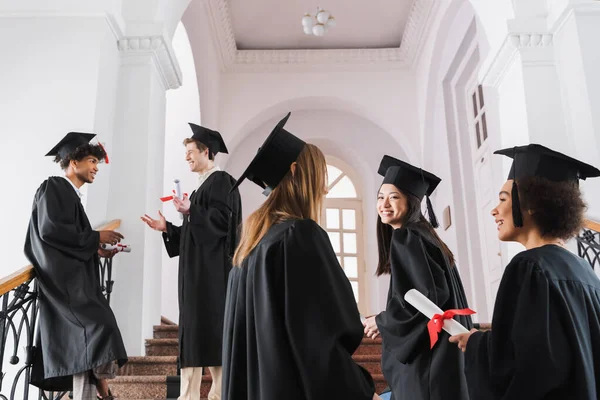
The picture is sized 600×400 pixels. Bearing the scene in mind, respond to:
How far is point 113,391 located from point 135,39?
314 cm

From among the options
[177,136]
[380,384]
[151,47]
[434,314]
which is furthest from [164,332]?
[177,136]

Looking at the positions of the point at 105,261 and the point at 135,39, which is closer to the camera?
the point at 105,261

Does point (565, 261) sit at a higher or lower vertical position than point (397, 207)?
lower

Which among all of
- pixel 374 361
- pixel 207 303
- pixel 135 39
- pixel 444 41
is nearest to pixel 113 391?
pixel 207 303

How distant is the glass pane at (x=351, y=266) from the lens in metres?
12.4

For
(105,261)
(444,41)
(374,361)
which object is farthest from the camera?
(444,41)

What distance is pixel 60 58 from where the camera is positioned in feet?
17.8

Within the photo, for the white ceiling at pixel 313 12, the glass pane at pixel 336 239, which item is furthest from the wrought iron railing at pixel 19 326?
the glass pane at pixel 336 239

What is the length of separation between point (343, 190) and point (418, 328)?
32.4 feet

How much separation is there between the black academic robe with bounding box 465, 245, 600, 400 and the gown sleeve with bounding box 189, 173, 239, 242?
8.86 feet

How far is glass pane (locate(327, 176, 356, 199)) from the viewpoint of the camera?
42.2 ft

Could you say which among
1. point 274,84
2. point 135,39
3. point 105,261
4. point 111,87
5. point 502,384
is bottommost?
point 502,384

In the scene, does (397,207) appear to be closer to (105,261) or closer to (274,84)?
(105,261)

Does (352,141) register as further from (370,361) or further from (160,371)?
(160,371)
